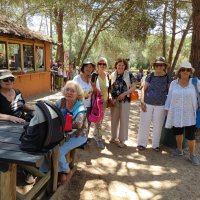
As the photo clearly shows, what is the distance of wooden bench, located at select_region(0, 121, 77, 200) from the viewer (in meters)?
2.20

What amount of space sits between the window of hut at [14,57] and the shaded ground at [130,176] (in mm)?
6440

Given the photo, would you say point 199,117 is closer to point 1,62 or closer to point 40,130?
point 40,130

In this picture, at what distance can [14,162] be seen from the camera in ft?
7.14

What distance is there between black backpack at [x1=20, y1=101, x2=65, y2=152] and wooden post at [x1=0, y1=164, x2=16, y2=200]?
25 cm

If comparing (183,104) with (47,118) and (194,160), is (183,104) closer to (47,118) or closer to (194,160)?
(194,160)

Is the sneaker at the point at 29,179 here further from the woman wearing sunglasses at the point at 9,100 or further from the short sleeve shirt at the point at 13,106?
the short sleeve shirt at the point at 13,106

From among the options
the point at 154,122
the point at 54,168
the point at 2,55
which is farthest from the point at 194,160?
the point at 2,55

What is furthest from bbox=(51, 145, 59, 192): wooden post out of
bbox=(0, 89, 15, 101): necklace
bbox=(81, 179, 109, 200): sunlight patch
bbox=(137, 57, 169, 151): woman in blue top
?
bbox=(137, 57, 169, 151): woman in blue top

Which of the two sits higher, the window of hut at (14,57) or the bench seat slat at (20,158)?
the window of hut at (14,57)

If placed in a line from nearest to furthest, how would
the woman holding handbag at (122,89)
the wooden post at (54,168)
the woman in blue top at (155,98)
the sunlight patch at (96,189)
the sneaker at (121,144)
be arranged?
1. the wooden post at (54,168)
2. the sunlight patch at (96,189)
3. the woman in blue top at (155,98)
4. the woman holding handbag at (122,89)
5. the sneaker at (121,144)

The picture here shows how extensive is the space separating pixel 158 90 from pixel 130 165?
52.6 inches

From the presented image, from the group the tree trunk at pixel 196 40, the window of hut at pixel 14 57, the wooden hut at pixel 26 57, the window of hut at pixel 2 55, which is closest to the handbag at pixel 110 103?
the tree trunk at pixel 196 40

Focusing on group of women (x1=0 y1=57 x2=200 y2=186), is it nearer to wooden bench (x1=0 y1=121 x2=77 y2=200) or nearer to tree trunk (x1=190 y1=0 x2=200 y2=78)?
wooden bench (x1=0 y1=121 x2=77 y2=200)

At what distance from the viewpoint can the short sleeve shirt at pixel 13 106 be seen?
3.79 metres
